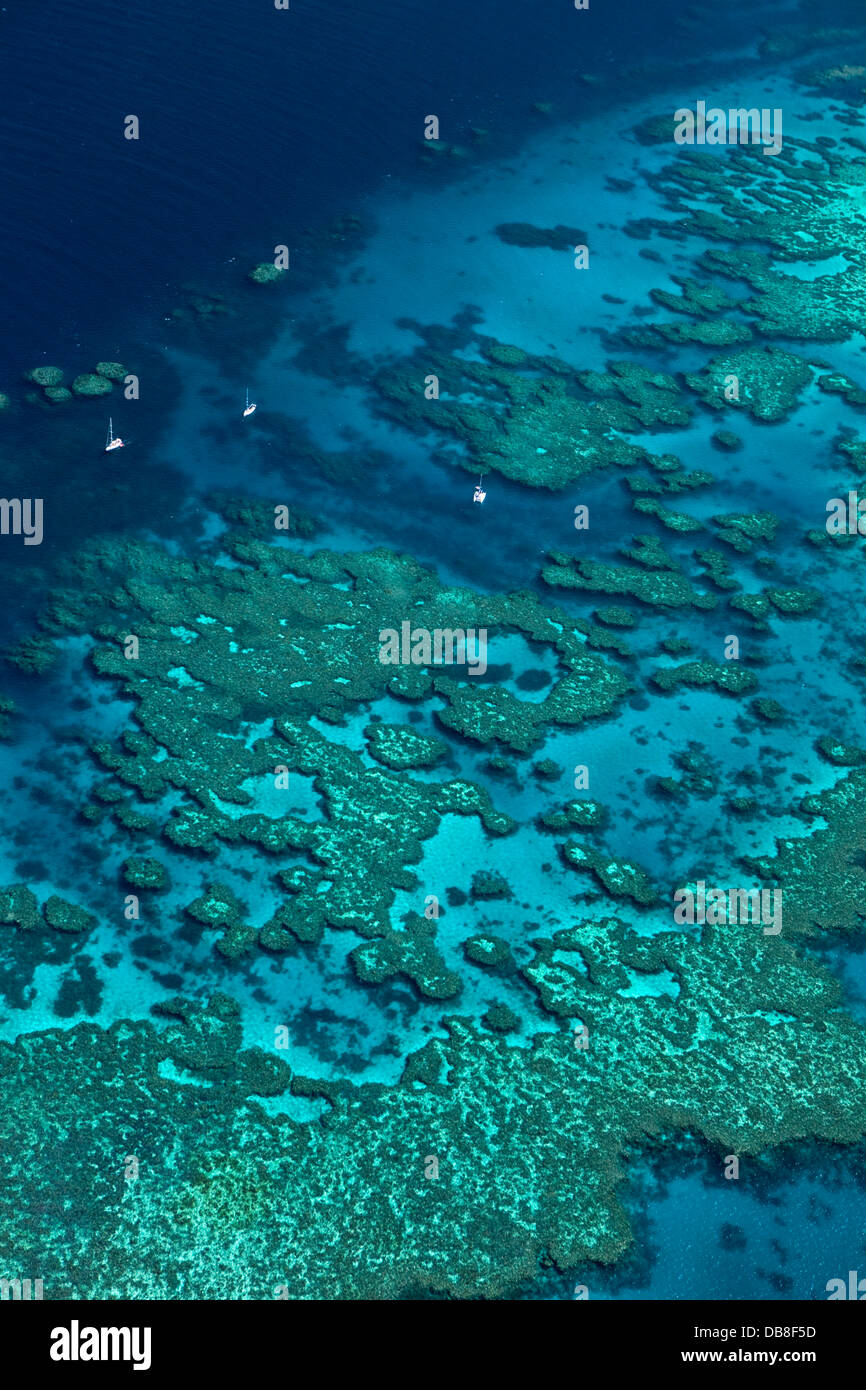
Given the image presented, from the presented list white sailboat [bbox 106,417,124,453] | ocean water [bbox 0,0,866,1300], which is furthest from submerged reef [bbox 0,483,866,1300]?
white sailboat [bbox 106,417,124,453]

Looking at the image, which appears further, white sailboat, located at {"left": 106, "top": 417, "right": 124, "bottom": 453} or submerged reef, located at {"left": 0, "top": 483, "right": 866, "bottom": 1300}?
white sailboat, located at {"left": 106, "top": 417, "right": 124, "bottom": 453}

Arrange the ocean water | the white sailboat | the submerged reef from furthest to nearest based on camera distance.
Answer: the white sailboat, the ocean water, the submerged reef

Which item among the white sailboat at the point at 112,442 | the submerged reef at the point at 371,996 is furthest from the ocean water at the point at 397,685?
the white sailboat at the point at 112,442

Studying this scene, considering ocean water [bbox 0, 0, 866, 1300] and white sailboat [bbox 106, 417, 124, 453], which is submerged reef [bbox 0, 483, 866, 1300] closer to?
ocean water [bbox 0, 0, 866, 1300]

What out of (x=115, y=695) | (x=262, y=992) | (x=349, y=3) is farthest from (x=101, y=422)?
(x=349, y=3)

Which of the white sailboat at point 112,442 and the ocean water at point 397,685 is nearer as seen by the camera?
the ocean water at point 397,685

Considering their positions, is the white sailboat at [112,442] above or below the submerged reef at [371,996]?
above

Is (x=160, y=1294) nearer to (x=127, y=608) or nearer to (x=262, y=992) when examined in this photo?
(x=262, y=992)

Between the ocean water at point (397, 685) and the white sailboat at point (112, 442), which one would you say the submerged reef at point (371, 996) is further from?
the white sailboat at point (112, 442)

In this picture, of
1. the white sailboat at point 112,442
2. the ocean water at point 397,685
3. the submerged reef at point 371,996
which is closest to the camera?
the submerged reef at point 371,996
